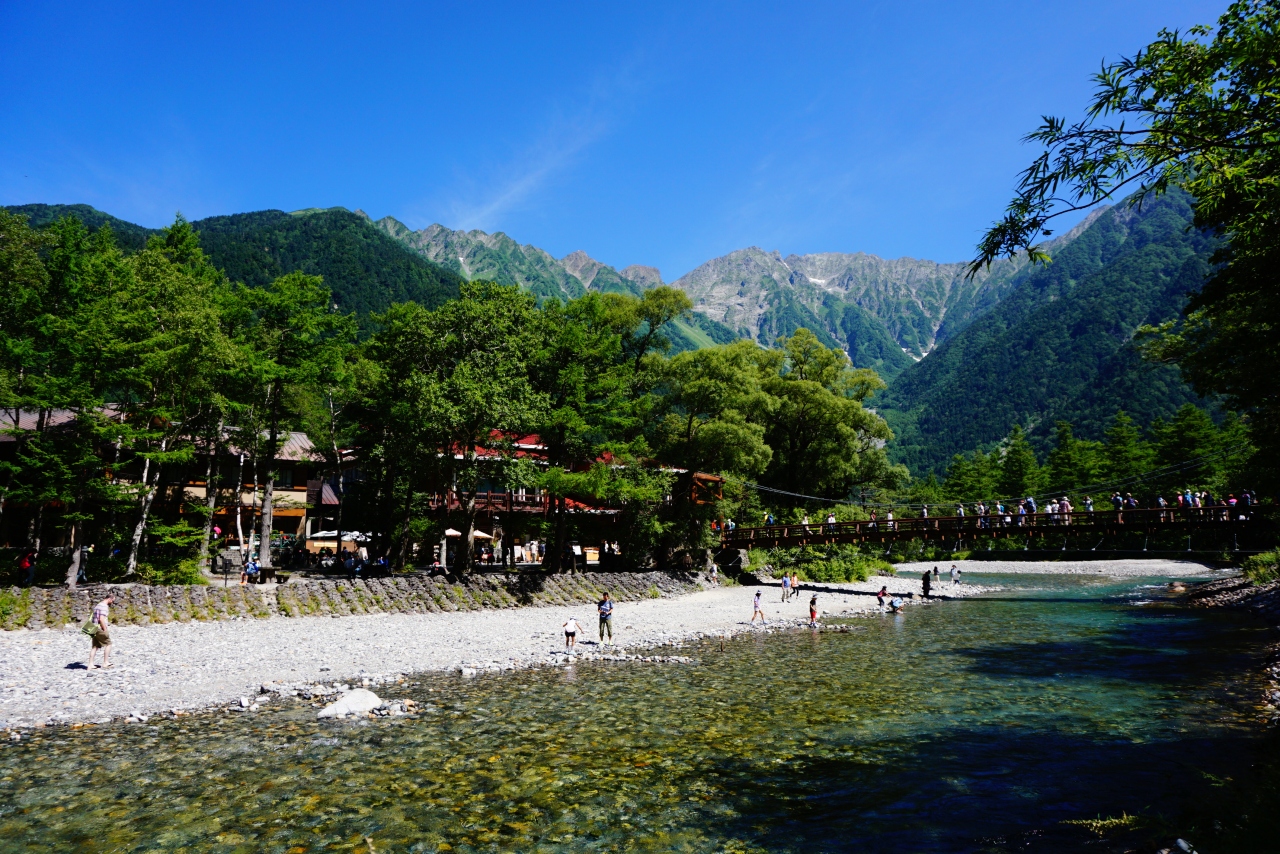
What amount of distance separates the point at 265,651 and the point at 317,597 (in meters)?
8.12

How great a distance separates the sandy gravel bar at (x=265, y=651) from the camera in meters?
15.7

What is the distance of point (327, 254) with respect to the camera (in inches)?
6634

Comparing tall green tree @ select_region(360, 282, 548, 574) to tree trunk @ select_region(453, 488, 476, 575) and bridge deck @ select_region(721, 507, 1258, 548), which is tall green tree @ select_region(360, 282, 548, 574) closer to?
tree trunk @ select_region(453, 488, 476, 575)

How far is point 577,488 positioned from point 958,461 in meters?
84.6

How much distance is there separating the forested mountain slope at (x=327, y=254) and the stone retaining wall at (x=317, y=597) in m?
116

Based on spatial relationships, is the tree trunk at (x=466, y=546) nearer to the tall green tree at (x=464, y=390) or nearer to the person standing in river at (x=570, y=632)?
the tall green tree at (x=464, y=390)

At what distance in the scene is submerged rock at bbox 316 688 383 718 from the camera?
15000 mm

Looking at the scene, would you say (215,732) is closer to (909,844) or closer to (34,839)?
(34,839)

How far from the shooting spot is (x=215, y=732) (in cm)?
1357

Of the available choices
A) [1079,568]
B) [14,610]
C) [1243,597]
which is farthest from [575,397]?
[1079,568]

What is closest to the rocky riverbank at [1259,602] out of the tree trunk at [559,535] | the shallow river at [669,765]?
the shallow river at [669,765]

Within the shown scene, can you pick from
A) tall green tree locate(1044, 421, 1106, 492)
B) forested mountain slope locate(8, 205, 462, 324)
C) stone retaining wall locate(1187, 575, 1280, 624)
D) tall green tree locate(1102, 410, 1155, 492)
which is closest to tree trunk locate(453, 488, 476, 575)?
stone retaining wall locate(1187, 575, 1280, 624)

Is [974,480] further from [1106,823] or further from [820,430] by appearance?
[1106,823]

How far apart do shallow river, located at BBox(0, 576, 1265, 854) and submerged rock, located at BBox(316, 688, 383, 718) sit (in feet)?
2.40
